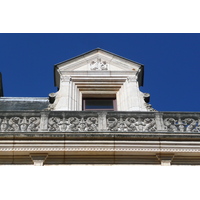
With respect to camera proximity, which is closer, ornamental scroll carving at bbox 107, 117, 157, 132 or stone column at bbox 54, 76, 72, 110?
ornamental scroll carving at bbox 107, 117, 157, 132

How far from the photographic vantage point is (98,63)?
463 inches

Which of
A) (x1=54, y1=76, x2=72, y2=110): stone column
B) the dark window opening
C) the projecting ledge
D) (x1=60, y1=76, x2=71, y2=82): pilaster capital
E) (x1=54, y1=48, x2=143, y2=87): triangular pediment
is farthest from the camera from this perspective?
(x1=54, y1=48, x2=143, y2=87): triangular pediment

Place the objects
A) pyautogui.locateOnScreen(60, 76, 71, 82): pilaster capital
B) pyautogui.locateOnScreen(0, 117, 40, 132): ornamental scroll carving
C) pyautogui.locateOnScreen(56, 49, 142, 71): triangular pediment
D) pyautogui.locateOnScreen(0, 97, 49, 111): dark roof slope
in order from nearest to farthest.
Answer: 1. pyautogui.locateOnScreen(0, 117, 40, 132): ornamental scroll carving
2. pyautogui.locateOnScreen(60, 76, 71, 82): pilaster capital
3. pyautogui.locateOnScreen(56, 49, 142, 71): triangular pediment
4. pyautogui.locateOnScreen(0, 97, 49, 111): dark roof slope

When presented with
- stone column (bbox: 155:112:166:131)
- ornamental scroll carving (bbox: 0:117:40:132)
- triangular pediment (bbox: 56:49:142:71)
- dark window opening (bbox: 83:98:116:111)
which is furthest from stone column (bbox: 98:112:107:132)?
triangular pediment (bbox: 56:49:142:71)

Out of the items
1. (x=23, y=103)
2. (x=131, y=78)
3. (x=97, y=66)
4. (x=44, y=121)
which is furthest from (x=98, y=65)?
(x=44, y=121)

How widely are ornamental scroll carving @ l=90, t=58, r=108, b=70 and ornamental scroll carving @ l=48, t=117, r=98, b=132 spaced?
3.33 meters

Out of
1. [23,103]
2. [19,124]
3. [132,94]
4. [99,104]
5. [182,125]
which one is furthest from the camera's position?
[23,103]

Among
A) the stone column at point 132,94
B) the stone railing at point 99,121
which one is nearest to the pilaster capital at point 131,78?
the stone column at point 132,94

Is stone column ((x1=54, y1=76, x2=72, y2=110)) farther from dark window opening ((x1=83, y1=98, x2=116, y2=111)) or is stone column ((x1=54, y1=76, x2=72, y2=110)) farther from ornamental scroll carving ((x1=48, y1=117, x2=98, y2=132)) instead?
ornamental scroll carving ((x1=48, y1=117, x2=98, y2=132))

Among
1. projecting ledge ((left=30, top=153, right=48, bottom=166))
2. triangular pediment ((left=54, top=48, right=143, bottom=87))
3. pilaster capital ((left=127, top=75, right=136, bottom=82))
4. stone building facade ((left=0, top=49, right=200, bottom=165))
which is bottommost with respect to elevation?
projecting ledge ((left=30, top=153, right=48, bottom=166))

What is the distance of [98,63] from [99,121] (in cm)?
363

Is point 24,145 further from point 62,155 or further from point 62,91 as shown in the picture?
point 62,91

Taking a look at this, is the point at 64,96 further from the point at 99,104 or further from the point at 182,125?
the point at 182,125

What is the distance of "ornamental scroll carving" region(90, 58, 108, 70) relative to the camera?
11.6 metres
